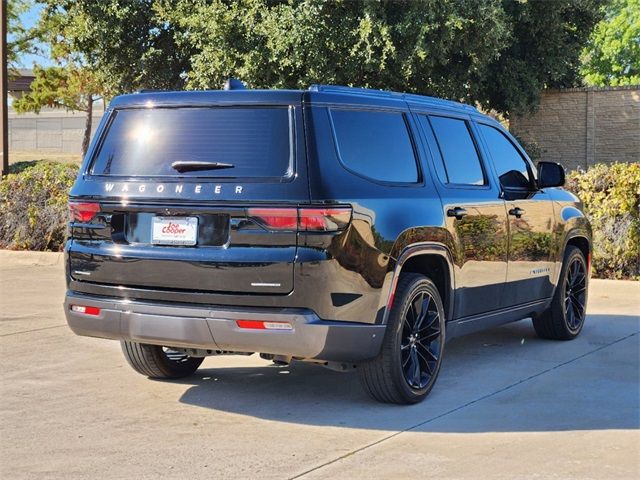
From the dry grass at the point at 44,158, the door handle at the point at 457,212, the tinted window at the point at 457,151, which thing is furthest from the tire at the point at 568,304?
the dry grass at the point at 44,158

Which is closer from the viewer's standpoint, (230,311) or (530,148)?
(230,311)

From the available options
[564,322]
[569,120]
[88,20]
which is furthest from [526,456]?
[569,120]

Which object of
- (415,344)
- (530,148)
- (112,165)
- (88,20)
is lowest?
(415,344)

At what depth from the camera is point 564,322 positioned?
8648 millimetres

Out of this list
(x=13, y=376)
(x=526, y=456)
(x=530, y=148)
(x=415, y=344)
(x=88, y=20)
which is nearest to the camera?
(x=526, y=456)

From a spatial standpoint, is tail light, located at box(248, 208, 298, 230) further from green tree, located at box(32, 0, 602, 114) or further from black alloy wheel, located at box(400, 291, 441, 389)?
green tree, located at box(32, 0, 602, 114)

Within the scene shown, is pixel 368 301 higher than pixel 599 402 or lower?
higher

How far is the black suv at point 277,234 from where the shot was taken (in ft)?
18.3

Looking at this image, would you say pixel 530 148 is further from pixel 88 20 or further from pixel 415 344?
pixel 415 344

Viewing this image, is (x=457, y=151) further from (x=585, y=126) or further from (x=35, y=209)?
(x=585, y=126)

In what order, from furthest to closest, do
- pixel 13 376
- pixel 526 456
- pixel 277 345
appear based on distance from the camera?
pixel 13 376, pixel 277 345, pixel 526 456

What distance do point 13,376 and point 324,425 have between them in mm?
2619

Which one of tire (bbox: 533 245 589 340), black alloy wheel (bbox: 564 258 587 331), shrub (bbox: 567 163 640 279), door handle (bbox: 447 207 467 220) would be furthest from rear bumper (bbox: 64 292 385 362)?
shrub (bbox: 567 163 640 279)

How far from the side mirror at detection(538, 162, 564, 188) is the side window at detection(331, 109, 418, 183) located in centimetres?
190
